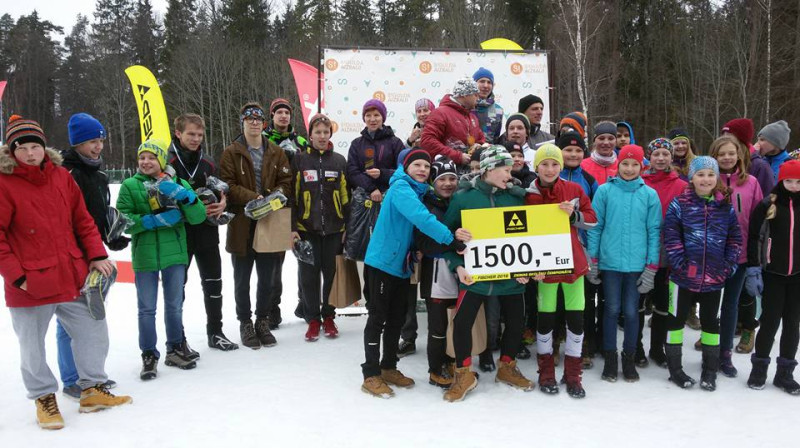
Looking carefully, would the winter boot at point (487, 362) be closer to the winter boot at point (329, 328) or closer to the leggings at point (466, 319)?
the leggings at point (466, 319)

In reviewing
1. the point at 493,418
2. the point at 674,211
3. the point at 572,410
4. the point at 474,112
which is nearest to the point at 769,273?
the point at 674,211

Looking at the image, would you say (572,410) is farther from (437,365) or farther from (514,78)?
(514,78)

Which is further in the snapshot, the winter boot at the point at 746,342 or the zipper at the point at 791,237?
the winter boot at the point at 746,342

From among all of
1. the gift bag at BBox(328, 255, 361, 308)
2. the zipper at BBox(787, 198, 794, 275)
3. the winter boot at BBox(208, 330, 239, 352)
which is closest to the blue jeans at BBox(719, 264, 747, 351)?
the zipper at BBox(787, 198, 794, 275)

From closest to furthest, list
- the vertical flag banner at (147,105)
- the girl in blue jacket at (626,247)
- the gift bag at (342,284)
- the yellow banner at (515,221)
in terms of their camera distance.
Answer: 1. the yellow banner at (515,221)
2. the girl in blue jacket at (626,247)
3. the gift bag at (342,284)
4. the vertical flag banner at (147,105)

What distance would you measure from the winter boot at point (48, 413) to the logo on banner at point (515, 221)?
351cm

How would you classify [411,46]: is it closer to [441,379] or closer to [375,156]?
[375,156]

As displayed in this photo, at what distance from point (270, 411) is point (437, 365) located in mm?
1401

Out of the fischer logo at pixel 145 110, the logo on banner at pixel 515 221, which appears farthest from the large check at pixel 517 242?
the fischer logo at pixel 145 110

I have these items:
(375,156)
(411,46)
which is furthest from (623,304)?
(411,46)

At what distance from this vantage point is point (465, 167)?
16.0 feet

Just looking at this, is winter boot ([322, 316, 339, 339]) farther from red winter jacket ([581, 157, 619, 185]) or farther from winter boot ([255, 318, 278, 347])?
red winter jacket ([581, 157, 619, 185])

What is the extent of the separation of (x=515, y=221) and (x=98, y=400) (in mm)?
3446

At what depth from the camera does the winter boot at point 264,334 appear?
5371 mm
